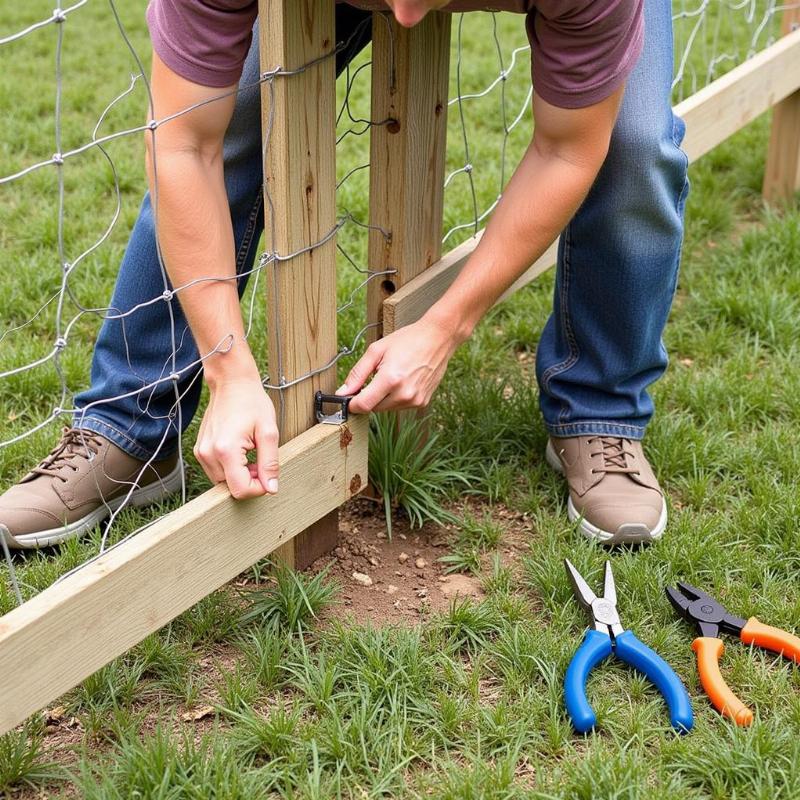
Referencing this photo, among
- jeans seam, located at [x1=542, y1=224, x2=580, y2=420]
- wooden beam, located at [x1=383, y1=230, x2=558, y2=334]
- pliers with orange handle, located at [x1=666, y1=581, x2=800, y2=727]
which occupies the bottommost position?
pliers with orange handle, located at [x1=666, y1=581, x2=800, y2=727]

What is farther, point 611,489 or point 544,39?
point 611,489

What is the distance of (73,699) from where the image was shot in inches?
72.2

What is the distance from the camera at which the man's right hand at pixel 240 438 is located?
1.75 meters

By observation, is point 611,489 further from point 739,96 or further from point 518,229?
point 739,96

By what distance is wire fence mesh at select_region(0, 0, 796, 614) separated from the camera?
6.79 ft

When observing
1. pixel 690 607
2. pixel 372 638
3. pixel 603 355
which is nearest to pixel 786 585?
pixel 690 607

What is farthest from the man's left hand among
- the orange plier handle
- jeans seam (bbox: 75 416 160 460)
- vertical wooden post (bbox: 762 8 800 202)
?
vertical wooden post (bbox: 762 8 800 202)

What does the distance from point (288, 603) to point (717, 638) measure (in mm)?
751

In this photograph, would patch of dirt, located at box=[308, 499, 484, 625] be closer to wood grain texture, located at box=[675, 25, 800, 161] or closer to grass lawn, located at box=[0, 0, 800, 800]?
grass lawn, located at box=[0, 0, 800, 800]

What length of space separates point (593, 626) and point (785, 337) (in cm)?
136

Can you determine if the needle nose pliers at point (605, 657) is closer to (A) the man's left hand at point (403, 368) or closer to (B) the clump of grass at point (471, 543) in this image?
(B) the clump of grass at point (471, 543)

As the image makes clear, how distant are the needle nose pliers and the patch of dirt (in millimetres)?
264

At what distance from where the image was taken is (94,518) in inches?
88.6

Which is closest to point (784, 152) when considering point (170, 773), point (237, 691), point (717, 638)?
point (717, 638)
